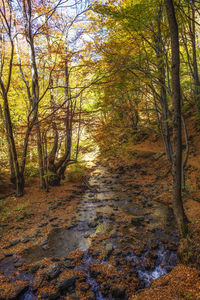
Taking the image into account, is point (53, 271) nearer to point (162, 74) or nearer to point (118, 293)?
point (118, 293)

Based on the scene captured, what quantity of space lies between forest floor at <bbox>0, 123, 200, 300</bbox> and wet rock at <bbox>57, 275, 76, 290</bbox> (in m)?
0.02

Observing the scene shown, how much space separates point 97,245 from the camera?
454 centimetres

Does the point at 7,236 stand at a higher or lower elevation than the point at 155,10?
lower

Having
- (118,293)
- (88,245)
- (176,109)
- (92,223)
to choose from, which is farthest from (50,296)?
(176,109)

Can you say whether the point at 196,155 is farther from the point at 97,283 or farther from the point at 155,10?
the point at 97,283

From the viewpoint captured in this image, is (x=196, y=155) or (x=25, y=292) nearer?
(x=25, y=292)

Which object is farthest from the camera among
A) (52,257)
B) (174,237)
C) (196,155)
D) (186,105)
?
Answer: (186,105)

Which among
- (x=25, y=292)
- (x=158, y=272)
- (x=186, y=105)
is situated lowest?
(x=158, y=272)

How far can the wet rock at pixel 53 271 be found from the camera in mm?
3401

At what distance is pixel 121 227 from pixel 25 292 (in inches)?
126

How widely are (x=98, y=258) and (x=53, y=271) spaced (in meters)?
1.10

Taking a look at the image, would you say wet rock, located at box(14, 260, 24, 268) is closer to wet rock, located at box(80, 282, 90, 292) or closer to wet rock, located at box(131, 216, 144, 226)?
wet rock, located at box(80, 282, 90, 292)

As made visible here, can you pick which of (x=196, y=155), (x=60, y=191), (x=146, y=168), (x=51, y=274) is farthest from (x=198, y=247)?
(x=146, y=168)

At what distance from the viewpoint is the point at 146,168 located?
1226 cm
